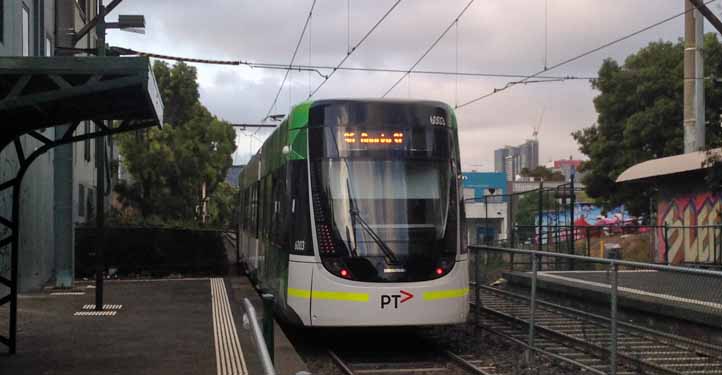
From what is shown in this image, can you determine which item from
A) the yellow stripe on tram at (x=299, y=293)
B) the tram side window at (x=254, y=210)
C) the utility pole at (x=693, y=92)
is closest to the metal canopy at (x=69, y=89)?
the yellow stripe on tram at (x=299, y=293)

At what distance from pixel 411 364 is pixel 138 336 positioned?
13.1 ft

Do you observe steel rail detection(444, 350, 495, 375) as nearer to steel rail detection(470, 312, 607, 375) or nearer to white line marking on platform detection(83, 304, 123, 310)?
steel rail detection(470, 312, 607, 375)

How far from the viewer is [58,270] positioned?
19.9m

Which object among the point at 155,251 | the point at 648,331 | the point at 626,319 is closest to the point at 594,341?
the point at 626,319

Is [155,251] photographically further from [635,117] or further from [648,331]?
[635,117]

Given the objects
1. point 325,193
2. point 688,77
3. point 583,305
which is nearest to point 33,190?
point 325,193

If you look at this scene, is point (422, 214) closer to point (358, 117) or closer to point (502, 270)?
point (358, 117)

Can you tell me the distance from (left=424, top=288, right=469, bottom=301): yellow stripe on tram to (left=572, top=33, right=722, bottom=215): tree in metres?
28.8

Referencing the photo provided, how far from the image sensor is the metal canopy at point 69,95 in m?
8.25

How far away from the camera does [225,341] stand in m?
12.1

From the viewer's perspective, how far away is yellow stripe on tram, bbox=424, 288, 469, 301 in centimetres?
1153

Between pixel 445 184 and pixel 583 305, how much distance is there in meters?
2.54

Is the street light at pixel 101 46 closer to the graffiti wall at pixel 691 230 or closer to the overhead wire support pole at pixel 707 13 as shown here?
the overhead wire support pole at pixel 707 13

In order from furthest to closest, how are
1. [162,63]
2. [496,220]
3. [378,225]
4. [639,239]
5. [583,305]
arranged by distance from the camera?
[162,63] < [496,220] < [639,239] < [378,225] < [583,305]
